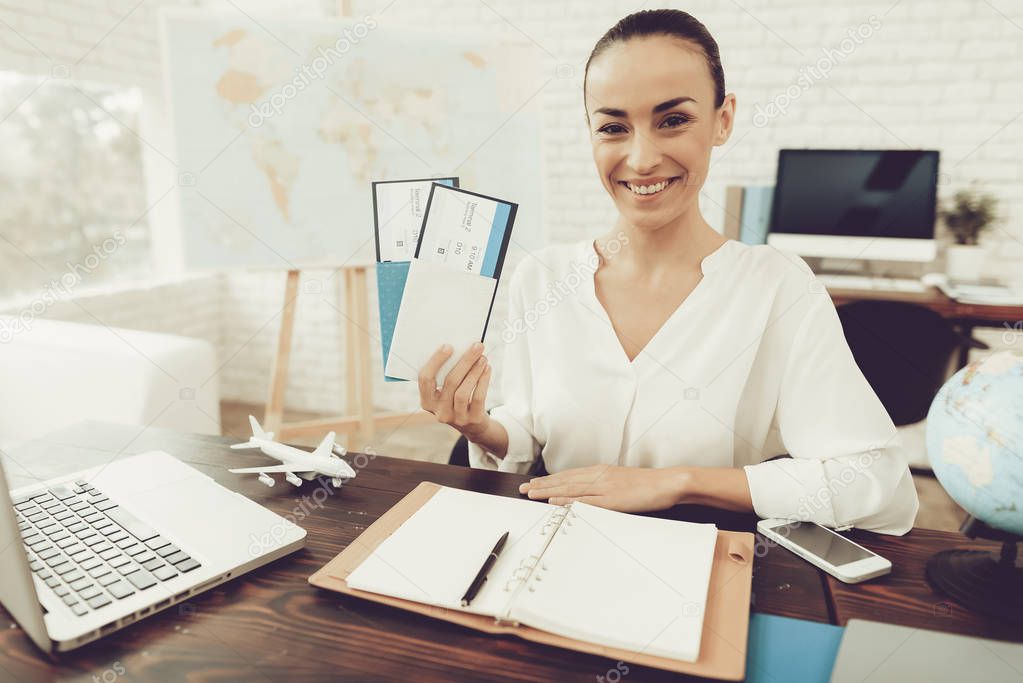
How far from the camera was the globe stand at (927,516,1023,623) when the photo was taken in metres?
0.63

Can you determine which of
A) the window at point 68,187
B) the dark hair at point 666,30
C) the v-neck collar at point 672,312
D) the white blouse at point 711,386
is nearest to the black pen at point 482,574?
the white blouse at point 711,386

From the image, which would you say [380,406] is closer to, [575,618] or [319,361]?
[319,361]

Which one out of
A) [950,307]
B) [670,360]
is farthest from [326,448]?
[950,307]

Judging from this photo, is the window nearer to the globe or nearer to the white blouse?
the white blouse

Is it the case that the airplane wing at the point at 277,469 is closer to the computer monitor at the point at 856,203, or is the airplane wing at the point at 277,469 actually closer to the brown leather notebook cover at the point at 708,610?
the brown leather notebook cover at the point at 708,610

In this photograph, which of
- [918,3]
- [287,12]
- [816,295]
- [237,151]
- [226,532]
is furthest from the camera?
[287,12]

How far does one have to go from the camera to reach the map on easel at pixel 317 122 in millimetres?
2117

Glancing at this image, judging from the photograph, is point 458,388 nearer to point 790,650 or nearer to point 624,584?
point 624,584

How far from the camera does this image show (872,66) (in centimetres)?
261

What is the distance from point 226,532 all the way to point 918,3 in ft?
9.84

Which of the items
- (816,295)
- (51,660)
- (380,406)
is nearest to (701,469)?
(816,295)

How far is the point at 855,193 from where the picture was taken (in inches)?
101

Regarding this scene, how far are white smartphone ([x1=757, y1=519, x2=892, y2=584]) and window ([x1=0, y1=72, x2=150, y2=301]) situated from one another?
2.75 m

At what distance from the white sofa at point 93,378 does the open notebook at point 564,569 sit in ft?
4.24
